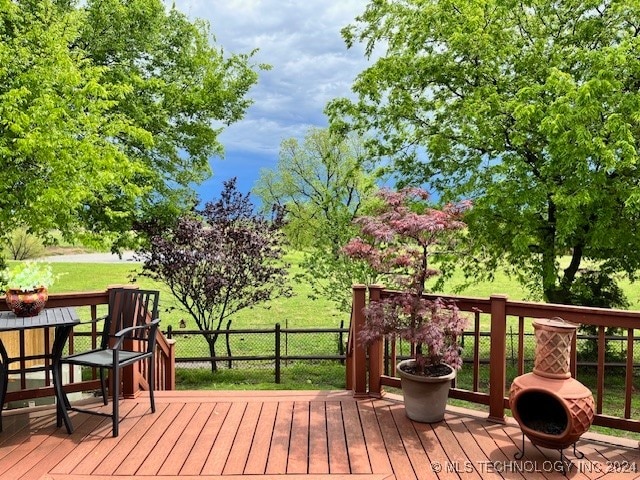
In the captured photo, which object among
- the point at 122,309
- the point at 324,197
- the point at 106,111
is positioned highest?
the point at 106,111

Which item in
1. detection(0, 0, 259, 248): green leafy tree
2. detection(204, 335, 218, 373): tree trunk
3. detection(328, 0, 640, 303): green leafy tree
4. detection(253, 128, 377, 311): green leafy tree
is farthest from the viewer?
detection(253, 128, 377, 311): green leafy tree

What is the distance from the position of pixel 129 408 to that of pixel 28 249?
12.3 meters

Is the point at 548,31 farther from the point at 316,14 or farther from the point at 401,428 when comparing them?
the point at 401,428

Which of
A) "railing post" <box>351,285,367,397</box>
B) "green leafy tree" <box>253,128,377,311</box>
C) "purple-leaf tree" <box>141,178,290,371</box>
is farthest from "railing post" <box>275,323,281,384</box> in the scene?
"railing post" <box>351,285,367,397</box>

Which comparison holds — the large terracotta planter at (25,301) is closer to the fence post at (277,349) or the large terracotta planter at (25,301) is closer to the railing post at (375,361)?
the railing post at (375,361)

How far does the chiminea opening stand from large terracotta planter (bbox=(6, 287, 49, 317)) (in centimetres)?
323

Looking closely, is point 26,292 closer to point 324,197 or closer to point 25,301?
point 25,301

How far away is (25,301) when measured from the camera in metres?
3.15

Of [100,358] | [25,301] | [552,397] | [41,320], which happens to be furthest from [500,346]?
[25,301]

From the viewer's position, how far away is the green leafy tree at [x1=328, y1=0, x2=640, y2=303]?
5.83 meters

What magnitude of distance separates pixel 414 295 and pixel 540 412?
108 cm

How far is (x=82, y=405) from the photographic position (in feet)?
12.0

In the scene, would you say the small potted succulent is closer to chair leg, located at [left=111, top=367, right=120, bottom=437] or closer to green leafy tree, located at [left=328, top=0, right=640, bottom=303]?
chair leg, located at [left=111, top=367, right=120, bottom=437]

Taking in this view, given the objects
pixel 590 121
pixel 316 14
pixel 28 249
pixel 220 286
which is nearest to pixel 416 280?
pixel 590 121
